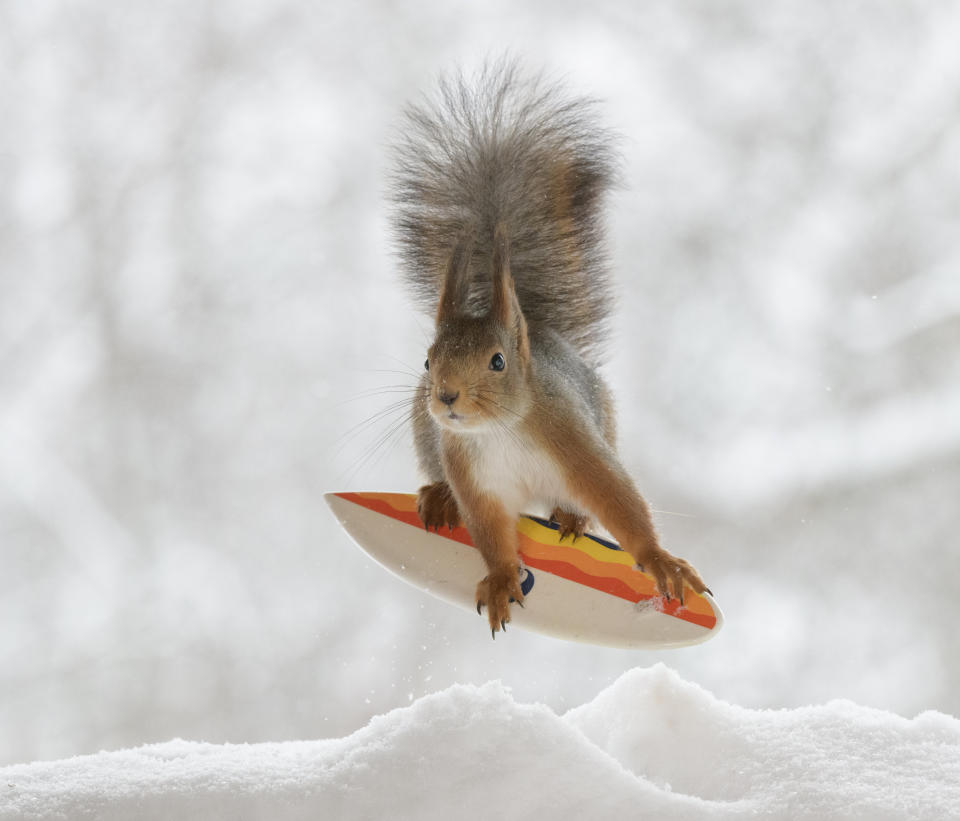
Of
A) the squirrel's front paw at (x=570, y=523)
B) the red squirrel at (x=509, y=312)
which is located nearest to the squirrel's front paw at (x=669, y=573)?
the red squirrel at (x=509, y=312)

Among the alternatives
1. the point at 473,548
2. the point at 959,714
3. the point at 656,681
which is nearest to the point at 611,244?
the point at 473,548

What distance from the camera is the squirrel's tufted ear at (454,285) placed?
1.54 m

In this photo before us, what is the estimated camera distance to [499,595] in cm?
161

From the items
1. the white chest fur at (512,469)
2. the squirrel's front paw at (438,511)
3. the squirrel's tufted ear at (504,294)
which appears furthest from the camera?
the squirrel's front paw at (438,511)

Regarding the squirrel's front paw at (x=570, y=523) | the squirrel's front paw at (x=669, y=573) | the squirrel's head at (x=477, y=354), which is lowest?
the squirrel's front paw at (x=669, y=573)

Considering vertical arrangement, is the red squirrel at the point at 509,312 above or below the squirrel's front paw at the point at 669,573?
above

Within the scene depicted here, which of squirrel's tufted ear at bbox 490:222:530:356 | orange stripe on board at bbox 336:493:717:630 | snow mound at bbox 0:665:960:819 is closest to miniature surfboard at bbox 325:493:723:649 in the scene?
orange stripe on board at bbox 336:493:717:630

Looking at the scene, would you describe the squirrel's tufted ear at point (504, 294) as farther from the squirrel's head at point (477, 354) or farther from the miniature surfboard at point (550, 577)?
the miniature surfboard at point (550, 577)

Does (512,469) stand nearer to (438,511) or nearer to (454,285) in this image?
(438,511)

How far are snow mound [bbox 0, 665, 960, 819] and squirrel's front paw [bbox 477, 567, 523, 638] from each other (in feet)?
0.64

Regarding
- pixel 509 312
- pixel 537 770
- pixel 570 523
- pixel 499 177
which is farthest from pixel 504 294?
pixel 537 770

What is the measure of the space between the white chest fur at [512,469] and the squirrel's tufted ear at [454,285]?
0.63ft

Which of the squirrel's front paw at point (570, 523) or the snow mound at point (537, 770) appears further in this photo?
the squirrel's front paw at point (570, 523)

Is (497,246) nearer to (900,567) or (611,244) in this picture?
(611,244)
